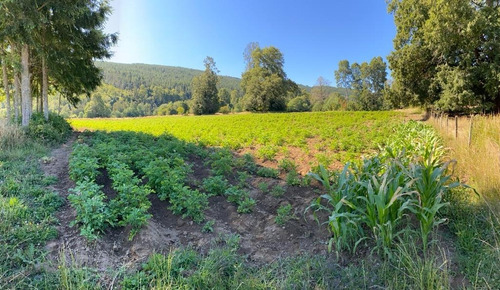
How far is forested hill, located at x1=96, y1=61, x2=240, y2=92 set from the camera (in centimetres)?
12169

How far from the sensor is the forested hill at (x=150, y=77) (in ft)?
399

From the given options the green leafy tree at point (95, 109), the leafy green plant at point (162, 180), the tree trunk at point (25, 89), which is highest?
the green leafy tree at point (95, 109)

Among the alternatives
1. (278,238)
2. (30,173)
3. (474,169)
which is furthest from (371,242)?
(30,173)

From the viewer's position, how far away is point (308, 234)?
348 centimetres

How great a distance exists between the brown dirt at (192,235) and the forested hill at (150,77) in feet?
349

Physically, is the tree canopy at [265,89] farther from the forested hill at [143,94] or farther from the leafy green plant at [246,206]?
the leafy green plant at [246,206]

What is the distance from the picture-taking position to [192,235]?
3410 millimetres

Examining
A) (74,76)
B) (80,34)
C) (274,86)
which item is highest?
(274,86)

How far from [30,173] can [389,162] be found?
20.3ft

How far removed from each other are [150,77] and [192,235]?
5987 inches

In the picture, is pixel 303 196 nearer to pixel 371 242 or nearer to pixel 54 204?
pixel 371 242

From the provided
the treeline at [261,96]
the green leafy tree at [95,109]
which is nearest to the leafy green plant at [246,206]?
the treeline at [261,96]

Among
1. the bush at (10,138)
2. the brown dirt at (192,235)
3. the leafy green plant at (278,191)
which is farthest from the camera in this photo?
the bush at (10,138)

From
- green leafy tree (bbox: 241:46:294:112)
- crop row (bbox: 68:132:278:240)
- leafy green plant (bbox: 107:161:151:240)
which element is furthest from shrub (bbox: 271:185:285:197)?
green leafy tree (bbox: 241:46:294:112)
